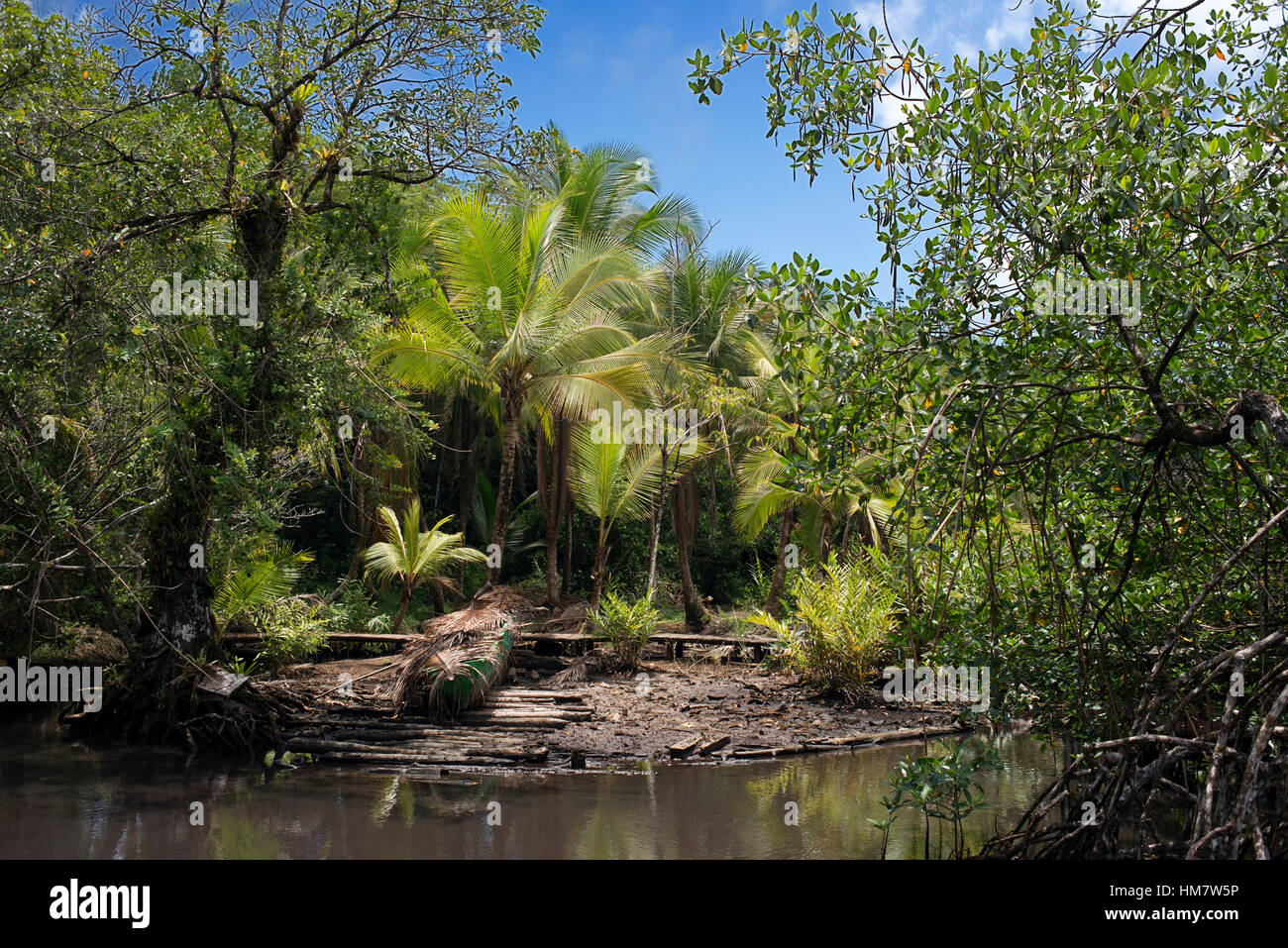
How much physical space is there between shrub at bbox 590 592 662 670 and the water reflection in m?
4.08

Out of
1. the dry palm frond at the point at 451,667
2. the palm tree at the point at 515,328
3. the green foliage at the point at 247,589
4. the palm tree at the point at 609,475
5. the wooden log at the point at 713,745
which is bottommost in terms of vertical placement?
the wooden log at the point at 713,745

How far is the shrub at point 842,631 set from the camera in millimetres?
11812

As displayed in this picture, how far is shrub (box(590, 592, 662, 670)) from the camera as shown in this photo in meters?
13.4

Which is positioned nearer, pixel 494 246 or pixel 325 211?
pixel 325 211

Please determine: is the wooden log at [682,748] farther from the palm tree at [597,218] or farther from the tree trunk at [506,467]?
the palm tree at [597,218]

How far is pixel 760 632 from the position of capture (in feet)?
51.7

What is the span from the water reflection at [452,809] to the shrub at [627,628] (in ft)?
13.4

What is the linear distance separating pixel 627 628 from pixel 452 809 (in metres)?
5.82

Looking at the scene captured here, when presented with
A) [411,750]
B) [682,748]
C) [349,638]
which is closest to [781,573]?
[682,748]

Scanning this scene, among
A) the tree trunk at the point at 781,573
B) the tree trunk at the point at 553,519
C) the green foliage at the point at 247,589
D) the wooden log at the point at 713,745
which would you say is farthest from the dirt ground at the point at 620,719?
the tree trunk at the point at 781,573

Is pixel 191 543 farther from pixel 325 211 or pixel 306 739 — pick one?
pixel 325 211

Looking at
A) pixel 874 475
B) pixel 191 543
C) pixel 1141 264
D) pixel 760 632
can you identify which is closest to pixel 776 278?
pixel 874 475
